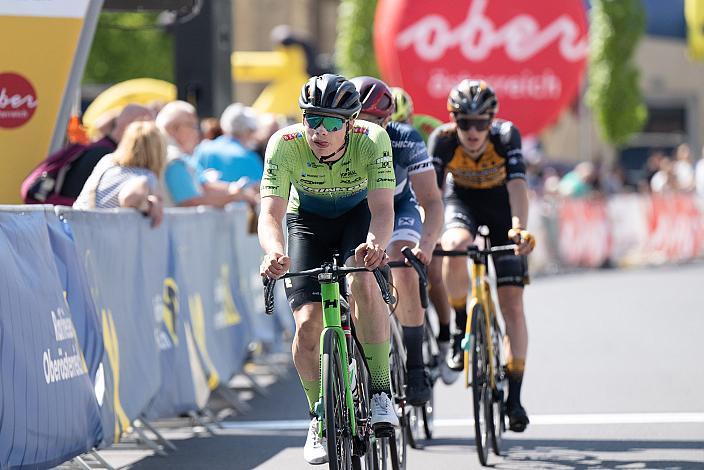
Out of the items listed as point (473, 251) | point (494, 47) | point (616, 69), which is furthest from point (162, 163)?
point (616, 69)

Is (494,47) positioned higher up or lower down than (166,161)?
higher up

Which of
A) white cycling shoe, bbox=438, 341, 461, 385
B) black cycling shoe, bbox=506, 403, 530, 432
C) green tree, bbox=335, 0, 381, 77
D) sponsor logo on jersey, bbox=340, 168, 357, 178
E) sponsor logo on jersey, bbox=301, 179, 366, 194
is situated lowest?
black cycling shoe, bbox=506, 403, 530, 432

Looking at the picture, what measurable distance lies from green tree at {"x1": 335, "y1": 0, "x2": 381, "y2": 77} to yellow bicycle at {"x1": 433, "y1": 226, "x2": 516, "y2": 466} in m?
32.5

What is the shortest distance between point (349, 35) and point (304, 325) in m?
35.3

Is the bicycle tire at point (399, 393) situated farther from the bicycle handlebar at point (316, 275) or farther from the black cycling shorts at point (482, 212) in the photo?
the bicycle handlebar at point (316, 275)

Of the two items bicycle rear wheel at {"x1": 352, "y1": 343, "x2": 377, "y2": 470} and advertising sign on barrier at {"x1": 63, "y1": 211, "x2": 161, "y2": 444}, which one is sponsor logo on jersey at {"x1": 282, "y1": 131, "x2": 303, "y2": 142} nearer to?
bicycle rear wheel at {"x1": 352, "y1": 343, "x2": 377, "y2": 470}

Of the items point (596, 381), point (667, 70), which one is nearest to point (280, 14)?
point (667, 70)

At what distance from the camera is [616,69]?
1841 inches

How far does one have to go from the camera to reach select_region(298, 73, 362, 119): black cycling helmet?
22.3ft

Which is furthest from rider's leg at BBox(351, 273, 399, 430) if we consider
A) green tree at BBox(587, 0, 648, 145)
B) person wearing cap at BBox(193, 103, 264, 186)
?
green tree at BBox(587, 0, 648, 145)

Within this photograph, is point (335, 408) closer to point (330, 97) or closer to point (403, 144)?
point (330, 97)

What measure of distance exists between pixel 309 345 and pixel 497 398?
2.36m

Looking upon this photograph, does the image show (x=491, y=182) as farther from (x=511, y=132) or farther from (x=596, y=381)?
(x=596, y=381)

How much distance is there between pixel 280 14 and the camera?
50.6m
